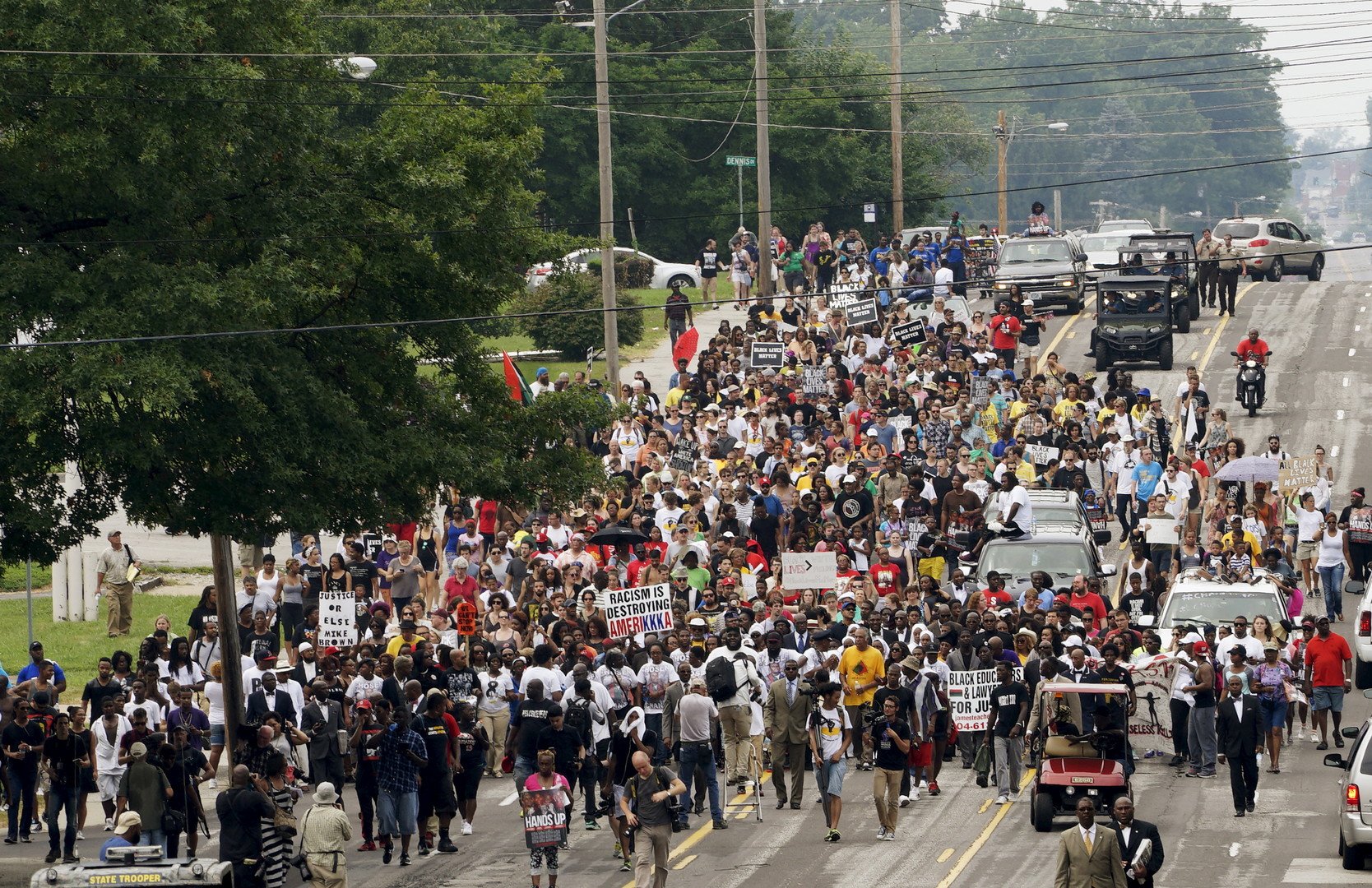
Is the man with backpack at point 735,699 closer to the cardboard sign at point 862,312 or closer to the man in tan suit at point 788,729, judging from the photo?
the man in tan suit at point 788,729

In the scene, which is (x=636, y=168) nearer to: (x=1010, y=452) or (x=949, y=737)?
(x=1010, y=452)

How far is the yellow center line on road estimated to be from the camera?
18.4 meters

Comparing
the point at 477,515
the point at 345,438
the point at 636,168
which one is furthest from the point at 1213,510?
the point at 636,168

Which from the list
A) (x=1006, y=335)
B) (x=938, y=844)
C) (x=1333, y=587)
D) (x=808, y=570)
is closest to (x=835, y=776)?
(x=938, y=844)

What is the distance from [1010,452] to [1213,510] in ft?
9.87

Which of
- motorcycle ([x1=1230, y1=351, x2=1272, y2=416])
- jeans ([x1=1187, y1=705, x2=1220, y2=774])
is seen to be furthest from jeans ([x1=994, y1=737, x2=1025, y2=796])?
motorcycle ([x1=1230, y1=351, x2=1272, y2=416])

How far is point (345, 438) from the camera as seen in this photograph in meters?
21.2

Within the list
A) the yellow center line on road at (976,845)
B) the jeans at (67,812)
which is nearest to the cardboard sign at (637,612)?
the yellow center line on road at (976,845)

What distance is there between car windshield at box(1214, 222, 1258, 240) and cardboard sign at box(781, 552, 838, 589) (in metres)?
35.6

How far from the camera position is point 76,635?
103ft

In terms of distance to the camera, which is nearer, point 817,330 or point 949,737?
point 949,737

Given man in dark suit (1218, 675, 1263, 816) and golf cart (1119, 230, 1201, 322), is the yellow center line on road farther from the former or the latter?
golf cart (1119, 230, 1201, 322)

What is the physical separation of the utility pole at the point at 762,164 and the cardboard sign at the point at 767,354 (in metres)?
8.09

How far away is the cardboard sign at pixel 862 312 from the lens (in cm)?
4031
